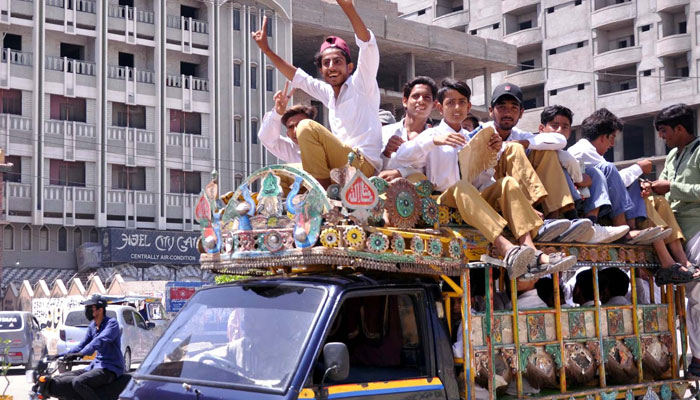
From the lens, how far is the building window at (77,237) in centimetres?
4281

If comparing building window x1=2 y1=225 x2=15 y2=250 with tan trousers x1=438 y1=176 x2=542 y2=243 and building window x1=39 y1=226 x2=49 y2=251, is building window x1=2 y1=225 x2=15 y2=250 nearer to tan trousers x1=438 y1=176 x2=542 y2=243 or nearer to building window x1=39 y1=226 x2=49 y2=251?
building window x1=39 y1=226 x2=49 y2=251

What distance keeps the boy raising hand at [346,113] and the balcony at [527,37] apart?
5610cm

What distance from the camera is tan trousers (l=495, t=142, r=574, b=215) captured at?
6.82 meters

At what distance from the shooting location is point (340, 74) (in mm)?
6766

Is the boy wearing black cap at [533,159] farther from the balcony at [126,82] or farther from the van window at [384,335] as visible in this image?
the balcony at [126,82]

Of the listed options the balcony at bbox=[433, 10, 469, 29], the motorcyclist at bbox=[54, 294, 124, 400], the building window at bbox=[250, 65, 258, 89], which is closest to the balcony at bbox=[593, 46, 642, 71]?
the balcony at bbox=[433, 10, 469, 29]

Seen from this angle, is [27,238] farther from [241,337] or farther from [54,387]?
[241,337]

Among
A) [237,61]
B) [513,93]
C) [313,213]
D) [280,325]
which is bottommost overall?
[280,325]

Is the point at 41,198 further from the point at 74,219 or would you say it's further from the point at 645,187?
the point at 645,187

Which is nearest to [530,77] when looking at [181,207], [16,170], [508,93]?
[181,207]

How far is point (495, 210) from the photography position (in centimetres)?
650

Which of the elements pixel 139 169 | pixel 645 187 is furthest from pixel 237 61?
pixel 645 187

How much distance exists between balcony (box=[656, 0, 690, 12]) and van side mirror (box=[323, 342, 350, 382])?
53553 millimetres

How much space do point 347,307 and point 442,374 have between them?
73cm
